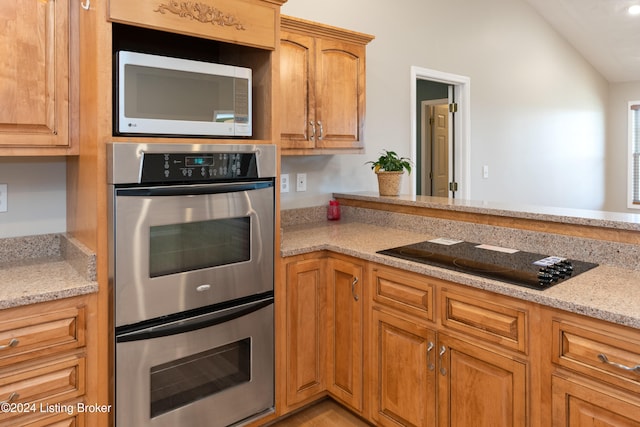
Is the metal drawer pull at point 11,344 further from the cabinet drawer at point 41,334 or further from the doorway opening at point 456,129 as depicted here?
the doorway opening at point 456,129

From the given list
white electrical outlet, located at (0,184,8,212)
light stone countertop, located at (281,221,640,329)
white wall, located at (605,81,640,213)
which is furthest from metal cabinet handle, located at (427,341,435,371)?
white wall, located at (605,81,640,213)

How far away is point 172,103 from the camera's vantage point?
187cm

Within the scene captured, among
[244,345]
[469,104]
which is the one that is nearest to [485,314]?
[244,345]

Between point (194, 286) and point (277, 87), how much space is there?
39.5 inches

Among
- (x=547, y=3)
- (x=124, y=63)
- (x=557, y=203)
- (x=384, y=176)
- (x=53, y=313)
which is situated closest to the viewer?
(x=53, y=313)

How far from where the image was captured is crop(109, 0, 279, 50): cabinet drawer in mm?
1719

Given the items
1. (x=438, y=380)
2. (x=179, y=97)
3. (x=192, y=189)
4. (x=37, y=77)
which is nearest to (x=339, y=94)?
(x=179, y=97)

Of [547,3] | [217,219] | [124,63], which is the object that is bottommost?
[217,219]

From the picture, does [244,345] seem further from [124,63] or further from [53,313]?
[124,63]

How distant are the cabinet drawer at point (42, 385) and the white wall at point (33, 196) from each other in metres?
0.71

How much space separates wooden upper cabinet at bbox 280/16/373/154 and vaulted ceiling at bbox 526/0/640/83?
320 centimetres

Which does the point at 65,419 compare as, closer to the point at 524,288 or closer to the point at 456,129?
the point at 524,288

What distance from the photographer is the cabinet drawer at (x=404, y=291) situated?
1.88 meters

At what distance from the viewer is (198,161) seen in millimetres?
1871
